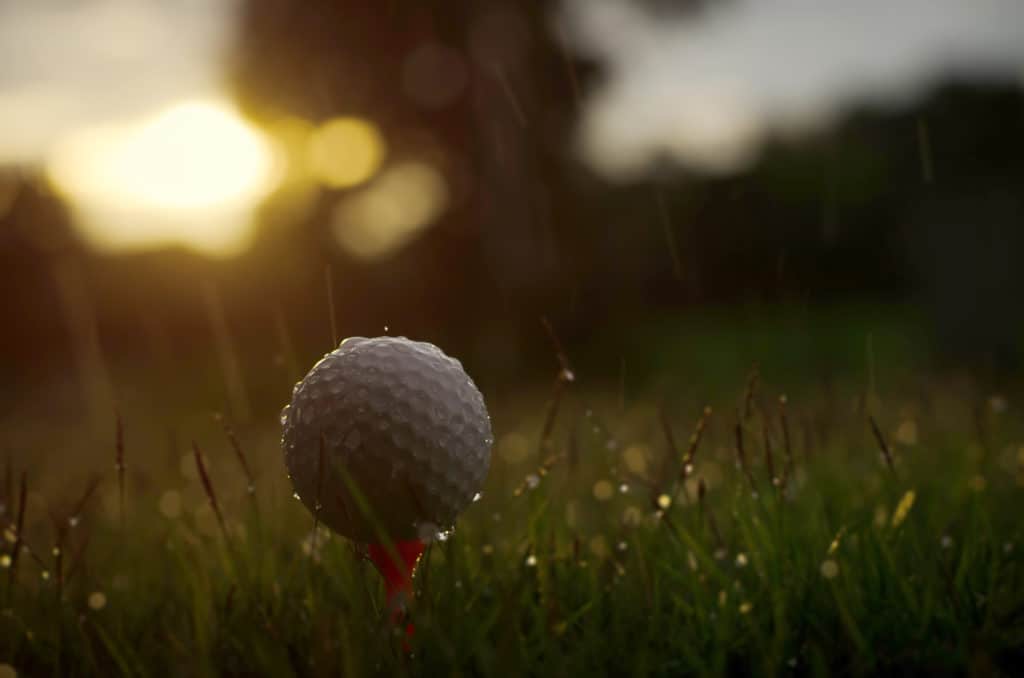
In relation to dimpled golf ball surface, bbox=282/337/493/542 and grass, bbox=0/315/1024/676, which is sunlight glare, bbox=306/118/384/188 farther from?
dimpled golf ball surface, bbox=282/337/493/542

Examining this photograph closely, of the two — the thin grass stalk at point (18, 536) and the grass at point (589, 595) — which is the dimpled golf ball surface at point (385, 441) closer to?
the grass at point (589, 595)

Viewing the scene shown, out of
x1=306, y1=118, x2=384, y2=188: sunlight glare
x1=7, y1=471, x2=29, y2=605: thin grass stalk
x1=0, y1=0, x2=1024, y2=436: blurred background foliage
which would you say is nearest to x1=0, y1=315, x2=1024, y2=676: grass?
x1=7, y1=471, x2=29, y2=605: thin grass stalk

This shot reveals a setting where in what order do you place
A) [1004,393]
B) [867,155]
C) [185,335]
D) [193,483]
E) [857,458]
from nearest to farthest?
[857,458] < [193,483] < [1004,393] < [185,335] < [867,155]

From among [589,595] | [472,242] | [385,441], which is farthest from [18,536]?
[472,242]

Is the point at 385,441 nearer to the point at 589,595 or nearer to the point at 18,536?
the point at 589,595

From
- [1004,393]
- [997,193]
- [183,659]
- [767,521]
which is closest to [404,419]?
[183,659]

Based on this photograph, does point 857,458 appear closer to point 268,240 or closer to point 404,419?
point 404,419

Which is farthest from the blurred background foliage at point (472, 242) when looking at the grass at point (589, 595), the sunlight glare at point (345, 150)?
the grass at point (589, 595)

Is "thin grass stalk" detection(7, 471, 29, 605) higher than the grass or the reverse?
higher

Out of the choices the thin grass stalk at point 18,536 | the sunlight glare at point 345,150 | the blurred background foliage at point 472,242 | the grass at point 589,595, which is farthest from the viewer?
the sunlight glare at point 345,150
